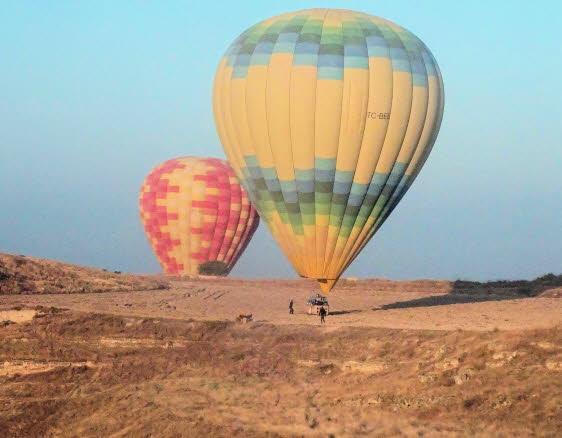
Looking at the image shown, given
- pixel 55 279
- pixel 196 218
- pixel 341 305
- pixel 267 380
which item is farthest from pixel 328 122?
pixel 196 218

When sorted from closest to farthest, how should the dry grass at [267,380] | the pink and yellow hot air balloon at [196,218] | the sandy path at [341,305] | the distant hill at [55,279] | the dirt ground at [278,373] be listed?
the dry grass at [267,380] → the dirt ground at [278,373] → the sandy path at [341,305] → the distant hill at [55,279] → the pink and yellow hot air balloon at [196,218]

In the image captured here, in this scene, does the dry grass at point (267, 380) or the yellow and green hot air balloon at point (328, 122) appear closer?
the dry grass at point (267, 380)

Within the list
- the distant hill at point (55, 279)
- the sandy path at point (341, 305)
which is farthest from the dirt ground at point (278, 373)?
the distant hill at point (55, 279)

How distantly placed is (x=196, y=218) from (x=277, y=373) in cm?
4734

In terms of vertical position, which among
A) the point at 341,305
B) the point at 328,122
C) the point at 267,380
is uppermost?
the point at 328,122

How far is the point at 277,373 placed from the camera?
3962 centimetres

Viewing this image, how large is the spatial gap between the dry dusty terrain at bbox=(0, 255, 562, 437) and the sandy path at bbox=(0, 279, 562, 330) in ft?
1.01

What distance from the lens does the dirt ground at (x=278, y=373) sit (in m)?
33.0

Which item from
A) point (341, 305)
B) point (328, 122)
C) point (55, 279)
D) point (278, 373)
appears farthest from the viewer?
point (55, 279)

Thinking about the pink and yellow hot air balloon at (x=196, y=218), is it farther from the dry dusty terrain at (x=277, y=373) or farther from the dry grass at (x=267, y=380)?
the dry grass at (x=267, y=380)

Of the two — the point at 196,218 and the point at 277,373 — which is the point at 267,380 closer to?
the point at 277,373

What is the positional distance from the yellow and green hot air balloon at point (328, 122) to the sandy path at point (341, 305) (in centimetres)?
448

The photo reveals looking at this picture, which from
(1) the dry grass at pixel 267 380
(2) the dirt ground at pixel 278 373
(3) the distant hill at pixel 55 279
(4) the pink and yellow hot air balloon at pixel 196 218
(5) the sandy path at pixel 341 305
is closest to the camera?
(1) the dry grass at pixel 267 380

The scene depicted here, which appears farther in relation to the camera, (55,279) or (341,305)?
(55,279)
